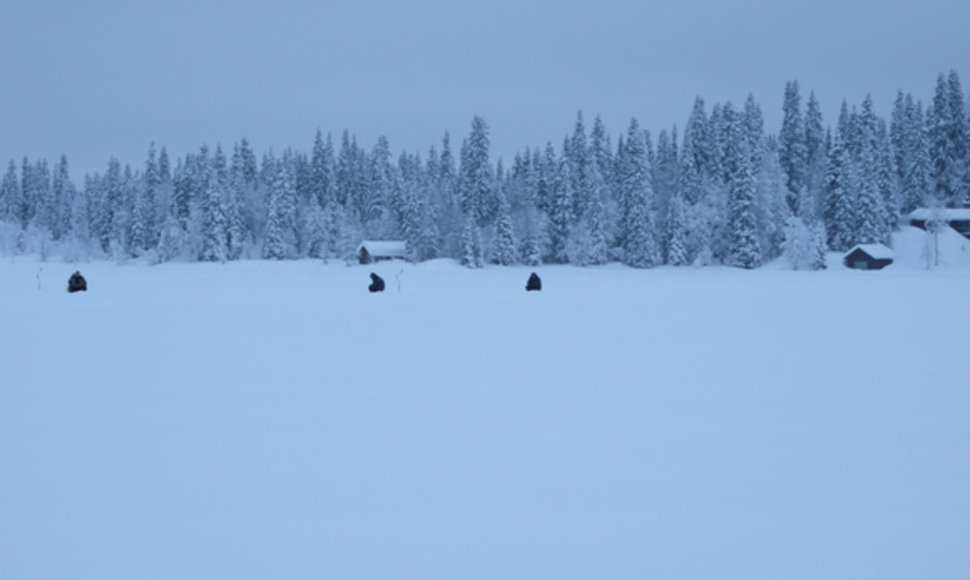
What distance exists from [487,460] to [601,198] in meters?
77.2

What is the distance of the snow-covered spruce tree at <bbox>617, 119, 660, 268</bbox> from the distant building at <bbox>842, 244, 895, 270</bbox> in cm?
1810

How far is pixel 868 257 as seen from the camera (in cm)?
6838

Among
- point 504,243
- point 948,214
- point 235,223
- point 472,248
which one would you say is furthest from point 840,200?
point 235,223

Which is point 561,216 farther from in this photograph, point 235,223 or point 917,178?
point 917,178

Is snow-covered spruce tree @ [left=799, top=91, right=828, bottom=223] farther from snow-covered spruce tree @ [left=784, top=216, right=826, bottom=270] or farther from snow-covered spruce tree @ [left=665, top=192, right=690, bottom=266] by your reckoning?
snow-covered spruce tree @ [left=665, top=192, right=690, bottom=266]

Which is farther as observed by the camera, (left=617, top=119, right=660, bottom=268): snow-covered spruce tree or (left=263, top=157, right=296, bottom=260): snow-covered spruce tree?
(left=263, top=157, right=296, bottom=260): snow-covered spruce tree

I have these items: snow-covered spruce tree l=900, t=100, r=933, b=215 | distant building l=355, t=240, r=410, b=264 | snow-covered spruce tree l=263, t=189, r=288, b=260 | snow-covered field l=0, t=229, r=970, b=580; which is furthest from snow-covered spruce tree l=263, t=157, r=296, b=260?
snow-covered field l=0, t=229, r=970, b=580

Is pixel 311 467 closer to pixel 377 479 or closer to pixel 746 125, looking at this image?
pixel 377 479

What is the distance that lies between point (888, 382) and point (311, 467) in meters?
9.02

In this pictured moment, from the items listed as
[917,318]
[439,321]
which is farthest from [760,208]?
[439,321]

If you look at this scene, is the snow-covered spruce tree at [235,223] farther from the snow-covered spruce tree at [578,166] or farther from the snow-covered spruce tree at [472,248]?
the snow-covered spruce tree at [578,166]

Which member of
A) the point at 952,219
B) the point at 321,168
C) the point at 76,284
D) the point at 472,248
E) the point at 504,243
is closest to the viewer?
the point at 76,284

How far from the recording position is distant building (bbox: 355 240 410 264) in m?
89.6

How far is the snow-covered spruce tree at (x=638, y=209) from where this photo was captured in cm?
7775
